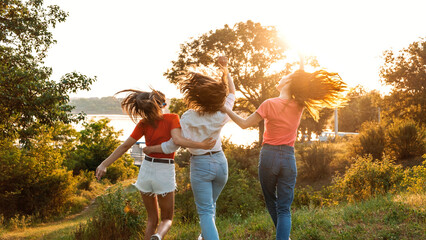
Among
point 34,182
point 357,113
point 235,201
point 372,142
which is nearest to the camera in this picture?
point 235,201

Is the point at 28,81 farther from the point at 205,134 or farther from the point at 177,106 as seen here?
the point at 177,106

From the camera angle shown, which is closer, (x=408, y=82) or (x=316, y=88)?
(x=316, y=88)

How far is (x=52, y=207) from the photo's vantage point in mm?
20062

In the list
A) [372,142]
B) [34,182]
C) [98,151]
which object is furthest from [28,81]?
[98,151]

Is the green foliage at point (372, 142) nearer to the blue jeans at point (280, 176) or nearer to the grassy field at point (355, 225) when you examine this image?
the grassy field at point (355, 225)

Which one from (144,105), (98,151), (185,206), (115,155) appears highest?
(144,105)

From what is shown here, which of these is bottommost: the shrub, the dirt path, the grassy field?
the dirt path

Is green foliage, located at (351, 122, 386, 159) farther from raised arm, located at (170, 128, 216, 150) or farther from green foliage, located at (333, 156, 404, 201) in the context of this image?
raised arm, located at (170, 128, 216, 150)

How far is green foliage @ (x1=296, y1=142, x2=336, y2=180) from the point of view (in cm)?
1714

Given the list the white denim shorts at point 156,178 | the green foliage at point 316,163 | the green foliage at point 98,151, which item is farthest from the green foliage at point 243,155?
the green foliage at point 98,151

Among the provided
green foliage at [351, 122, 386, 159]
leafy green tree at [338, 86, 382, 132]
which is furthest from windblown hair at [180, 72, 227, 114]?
leafy green tree at [338, 86, 382, 132]

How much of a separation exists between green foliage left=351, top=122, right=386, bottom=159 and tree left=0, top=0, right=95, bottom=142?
12.4 metres

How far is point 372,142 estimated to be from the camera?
16.5m

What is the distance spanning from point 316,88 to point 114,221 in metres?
3.61
